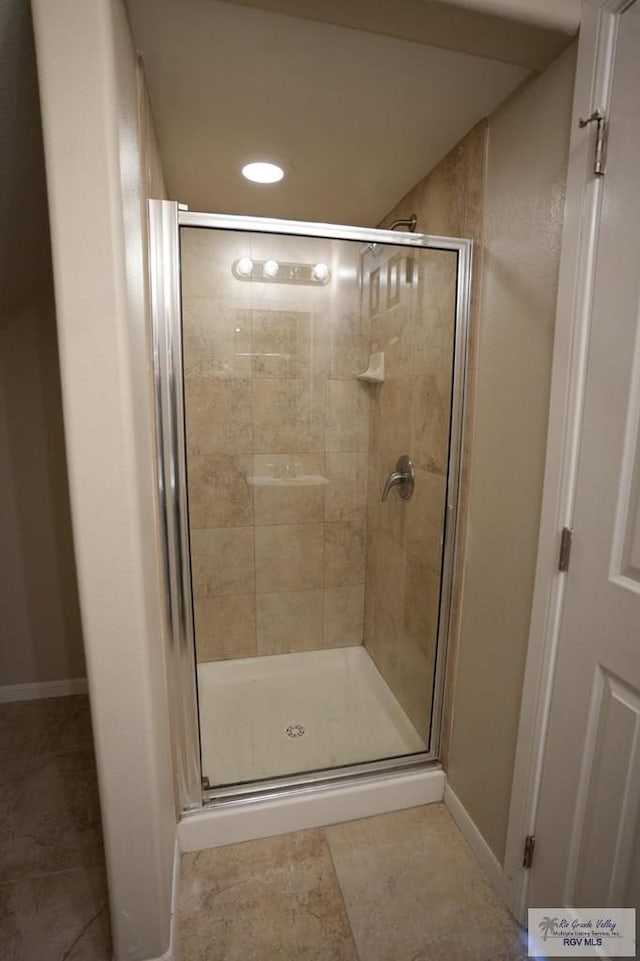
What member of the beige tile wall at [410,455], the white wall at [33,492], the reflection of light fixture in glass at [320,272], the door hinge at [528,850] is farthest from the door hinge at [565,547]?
the white wall at [33,492]

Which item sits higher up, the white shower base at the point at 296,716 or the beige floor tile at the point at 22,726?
the white shower base at the point at 296,716

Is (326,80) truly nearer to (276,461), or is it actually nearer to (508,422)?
(508,422)

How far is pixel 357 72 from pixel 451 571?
143 centimetres

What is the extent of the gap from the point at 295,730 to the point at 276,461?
1170 mm

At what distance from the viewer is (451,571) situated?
5.05 ft

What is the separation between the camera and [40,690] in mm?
2127

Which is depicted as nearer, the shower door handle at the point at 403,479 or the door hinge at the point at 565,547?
the door hinge at the point at 565,547

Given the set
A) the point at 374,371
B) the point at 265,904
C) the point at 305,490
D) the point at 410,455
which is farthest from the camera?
the point at 305,490

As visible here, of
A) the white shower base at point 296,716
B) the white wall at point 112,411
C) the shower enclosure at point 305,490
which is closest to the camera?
the white wall at point 112,411

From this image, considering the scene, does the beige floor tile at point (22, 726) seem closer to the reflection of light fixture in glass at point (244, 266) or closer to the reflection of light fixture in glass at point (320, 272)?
the reflection of light fixture in glass at point (244, 266)

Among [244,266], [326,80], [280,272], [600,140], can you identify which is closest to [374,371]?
[280,272]

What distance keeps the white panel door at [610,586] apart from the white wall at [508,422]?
0.45 feet

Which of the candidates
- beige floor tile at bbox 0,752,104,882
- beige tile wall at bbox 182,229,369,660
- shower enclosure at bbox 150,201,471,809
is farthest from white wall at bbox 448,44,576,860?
beige floor tile at bbox 0,752,104,882

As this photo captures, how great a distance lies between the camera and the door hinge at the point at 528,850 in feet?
3.88
